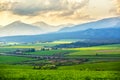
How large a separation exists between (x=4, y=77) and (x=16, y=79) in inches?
72.2

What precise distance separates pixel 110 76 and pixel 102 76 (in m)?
1.12

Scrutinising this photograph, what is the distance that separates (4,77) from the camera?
141 feet

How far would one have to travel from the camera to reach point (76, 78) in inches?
1645

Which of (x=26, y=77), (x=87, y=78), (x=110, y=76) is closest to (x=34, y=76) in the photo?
(x=26, y=77)

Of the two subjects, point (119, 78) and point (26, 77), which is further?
point (26, 77)

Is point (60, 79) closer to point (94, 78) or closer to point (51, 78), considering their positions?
point (51, 78)

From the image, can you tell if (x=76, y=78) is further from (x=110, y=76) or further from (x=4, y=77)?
(x=4, y=77)

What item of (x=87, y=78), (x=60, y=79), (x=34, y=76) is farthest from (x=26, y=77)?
(x=87, y=78)

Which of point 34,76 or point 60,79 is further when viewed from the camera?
point 34,76

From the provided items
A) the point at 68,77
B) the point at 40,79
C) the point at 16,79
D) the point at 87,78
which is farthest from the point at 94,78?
the point at 16,79

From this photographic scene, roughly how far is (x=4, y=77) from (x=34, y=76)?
4.16 metres

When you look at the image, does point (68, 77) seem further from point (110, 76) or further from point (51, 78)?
point (110, 76)

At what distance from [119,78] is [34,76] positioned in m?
11.8

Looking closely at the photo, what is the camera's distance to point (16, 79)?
4244cm
